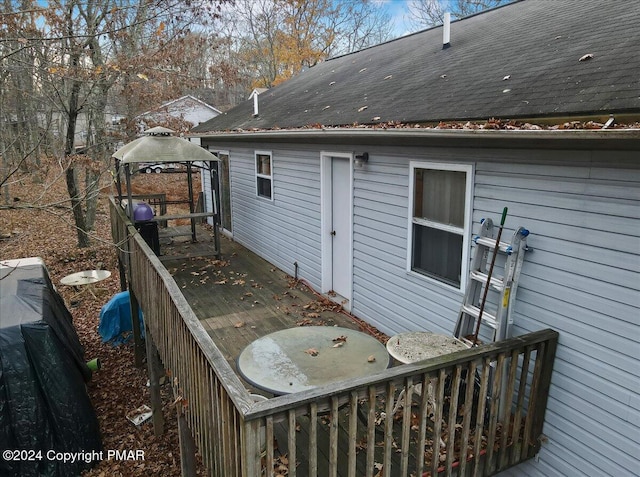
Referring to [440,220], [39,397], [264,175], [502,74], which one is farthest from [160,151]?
[502,74]

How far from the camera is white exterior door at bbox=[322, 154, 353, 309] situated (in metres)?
7.12

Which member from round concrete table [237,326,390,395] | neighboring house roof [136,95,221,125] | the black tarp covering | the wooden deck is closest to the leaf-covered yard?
the black tarp covering

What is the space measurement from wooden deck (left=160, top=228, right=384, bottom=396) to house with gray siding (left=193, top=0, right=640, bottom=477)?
48cm

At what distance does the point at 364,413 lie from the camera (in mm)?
4551

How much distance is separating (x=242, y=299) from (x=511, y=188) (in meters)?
4.89

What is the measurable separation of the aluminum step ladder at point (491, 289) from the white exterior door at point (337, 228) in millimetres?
2614

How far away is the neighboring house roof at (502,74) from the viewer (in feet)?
12.5

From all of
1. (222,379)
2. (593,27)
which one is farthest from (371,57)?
(222,379)

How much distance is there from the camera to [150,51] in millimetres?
14820

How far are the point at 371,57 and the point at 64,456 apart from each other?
29.9 ft

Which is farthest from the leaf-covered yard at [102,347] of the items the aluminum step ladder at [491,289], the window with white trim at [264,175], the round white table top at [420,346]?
the aluminum step ladder at [491,289]

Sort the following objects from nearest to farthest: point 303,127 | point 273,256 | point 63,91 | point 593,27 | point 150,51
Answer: point 593,27
point 303,127
point 273,256
point 63,91
point 150,51

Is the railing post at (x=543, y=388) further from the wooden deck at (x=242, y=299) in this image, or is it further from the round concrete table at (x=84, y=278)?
the round concrete table at (x=84, y=278)

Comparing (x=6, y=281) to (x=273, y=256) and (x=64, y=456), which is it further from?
(x=273, y=256)
